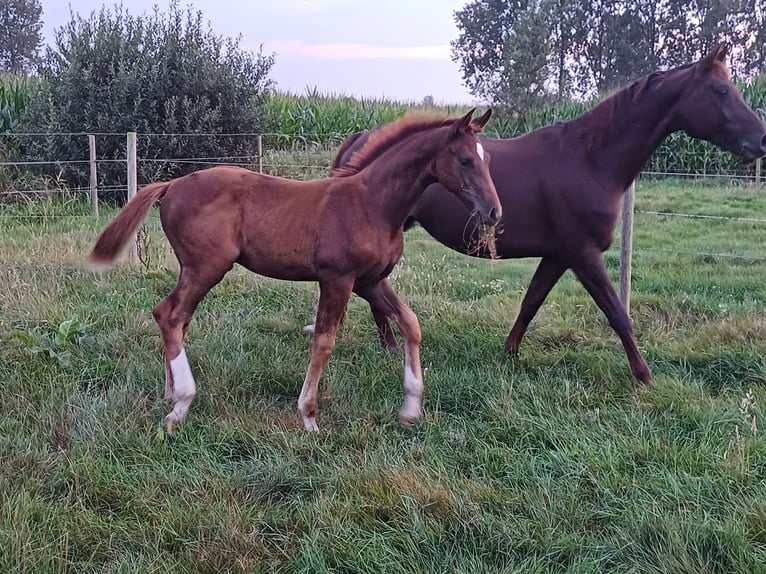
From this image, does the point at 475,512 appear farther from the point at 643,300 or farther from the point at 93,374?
the point at 643,300

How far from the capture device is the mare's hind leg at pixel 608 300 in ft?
13.9

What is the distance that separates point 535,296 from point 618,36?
140 feet

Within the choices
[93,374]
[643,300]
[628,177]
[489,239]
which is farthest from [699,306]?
[93,374]

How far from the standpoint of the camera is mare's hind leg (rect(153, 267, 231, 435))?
145 inches

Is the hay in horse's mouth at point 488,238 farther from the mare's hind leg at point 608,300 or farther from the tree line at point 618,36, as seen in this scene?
the tree line at point 618,36

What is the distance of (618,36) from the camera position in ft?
139

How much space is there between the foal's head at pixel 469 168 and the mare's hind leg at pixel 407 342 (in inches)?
31.6

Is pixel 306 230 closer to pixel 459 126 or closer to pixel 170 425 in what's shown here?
pixel 459 126

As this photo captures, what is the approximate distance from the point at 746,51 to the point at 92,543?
46006 mm

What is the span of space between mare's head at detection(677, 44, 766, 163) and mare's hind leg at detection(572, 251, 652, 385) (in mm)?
1036

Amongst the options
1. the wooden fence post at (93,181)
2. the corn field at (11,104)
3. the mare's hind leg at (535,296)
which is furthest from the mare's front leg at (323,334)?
the corn field at (11,104)

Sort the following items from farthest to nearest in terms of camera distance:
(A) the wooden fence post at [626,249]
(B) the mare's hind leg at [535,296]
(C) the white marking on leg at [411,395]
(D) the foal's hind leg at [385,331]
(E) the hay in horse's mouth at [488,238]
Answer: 1. (A) the wooden fence post at [626,249]
2. (D) the foal's hind leg at [385,331]
3. (B) the mare's hind leg at [535,296]
4. (E) the hay in horse's mouth at [488,238]
5. (C) the white marking on leg at [411,395]

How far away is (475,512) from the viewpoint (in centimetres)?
278

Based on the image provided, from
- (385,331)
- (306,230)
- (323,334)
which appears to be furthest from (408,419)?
(385,331)
